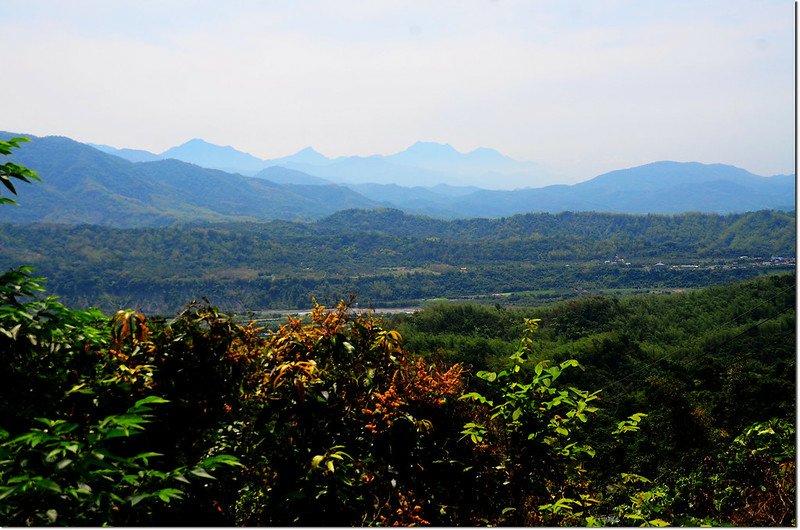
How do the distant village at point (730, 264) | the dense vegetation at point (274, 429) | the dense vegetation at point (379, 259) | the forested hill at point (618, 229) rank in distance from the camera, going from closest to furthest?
the dense vegetation at point (274, 429) < the dense vegetation at point (379, 259) < the distant village at point (730, 264) < the forested hill at point (618, 229)

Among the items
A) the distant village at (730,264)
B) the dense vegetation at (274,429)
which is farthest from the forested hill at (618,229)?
the dense vegetation at (274,429)

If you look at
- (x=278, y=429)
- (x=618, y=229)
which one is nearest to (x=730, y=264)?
(x=618, y=229)

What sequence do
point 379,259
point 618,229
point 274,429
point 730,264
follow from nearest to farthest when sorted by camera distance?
point 274,429 → point 730,264 → point 379,259 → point 618,229

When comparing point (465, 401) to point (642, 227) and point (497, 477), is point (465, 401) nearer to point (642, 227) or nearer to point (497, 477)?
point (497, 477)

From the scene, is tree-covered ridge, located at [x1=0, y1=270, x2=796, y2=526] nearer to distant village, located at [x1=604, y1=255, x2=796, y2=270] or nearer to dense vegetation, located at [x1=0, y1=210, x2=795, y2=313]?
dense vegetation, located at [x1=0, y1=210, x2=795, y2=313]

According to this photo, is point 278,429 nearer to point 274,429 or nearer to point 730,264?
point 274,429

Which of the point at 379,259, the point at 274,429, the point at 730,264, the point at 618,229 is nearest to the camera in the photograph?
the point at 274,429

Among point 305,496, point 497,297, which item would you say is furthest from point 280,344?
point 497,297

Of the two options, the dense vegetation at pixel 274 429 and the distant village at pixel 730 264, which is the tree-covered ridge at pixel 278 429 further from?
the distant village at pixel 730 264
